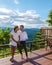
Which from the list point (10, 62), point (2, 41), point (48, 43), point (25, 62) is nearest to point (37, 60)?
point (25, 62)

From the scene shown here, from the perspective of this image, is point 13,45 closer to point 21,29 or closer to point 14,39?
point 14,39

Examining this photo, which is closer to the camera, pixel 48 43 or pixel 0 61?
pixel 0 61

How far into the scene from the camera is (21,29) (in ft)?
22.5

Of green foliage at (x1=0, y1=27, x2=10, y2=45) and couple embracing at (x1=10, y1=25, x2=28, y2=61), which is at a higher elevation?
couple embracing at (x1=10, y1=25, x2=28, y2=61)

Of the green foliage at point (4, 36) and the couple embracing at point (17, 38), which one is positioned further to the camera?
the green foliage at point (4, 36)

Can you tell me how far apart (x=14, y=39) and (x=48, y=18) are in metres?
21.7

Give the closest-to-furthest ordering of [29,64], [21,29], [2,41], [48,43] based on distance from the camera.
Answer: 1. [29,64]
2. [21,29]
3. [48,43]
4. [2,41]

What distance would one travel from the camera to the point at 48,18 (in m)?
27.7

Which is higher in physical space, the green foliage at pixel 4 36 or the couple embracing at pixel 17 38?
the couple embracing at pixel 17 38

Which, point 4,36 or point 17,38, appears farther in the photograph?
point 4,36

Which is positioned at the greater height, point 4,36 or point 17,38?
point 17,38

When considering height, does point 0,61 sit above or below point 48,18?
below

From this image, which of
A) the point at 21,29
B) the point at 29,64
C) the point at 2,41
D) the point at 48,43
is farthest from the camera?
the point at 2,41

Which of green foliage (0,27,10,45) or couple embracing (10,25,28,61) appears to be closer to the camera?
couple embracing (10,25,28,61)
